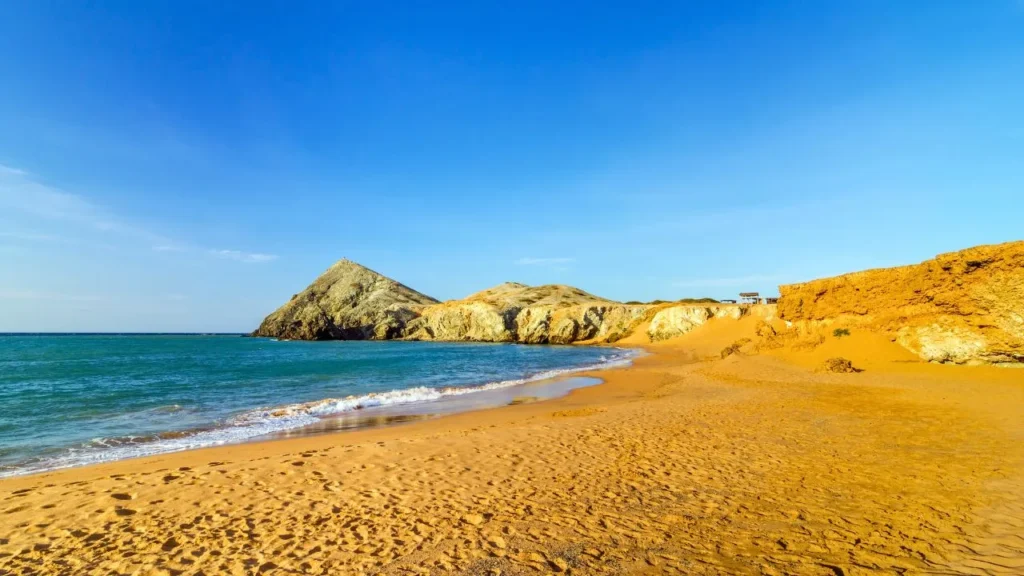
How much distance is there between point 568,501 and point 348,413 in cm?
1130

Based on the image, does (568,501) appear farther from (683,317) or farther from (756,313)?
(683,317)

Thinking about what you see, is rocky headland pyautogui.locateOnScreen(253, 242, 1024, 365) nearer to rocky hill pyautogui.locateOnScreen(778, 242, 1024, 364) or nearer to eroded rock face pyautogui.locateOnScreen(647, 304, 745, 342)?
rocky hill pyautogui.locateOnScreen(778, 242, 1024, 364)

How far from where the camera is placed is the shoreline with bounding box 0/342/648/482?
10.5 meters

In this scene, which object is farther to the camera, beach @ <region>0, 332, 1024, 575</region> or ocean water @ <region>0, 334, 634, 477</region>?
ocean water @ <region>0, 334, 634, 477</region>

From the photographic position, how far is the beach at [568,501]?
4695 millimetres

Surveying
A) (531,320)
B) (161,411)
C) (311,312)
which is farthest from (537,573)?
(311,312)

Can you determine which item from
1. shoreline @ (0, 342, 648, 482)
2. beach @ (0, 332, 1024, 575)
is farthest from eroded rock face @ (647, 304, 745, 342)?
beach @ (0, 332, 1024, 575)

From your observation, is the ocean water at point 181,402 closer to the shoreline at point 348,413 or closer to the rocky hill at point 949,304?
the shoreline at point 348,413

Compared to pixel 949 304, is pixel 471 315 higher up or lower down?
higher up

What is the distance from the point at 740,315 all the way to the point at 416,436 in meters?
49.5

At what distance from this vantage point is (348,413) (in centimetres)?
1554

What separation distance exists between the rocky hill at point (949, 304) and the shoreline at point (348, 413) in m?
12.8

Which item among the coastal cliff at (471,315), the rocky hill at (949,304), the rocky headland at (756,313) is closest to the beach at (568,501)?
the rocky hill at (949,304)

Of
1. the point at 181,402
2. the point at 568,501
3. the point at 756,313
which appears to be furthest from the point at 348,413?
the point at 756,313
